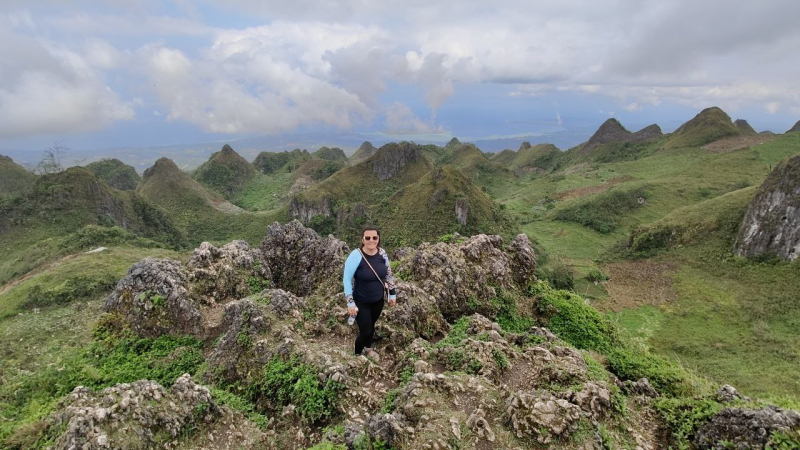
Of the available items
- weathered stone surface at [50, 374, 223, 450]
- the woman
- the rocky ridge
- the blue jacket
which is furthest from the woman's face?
weathered stone surface at [50, 374, 223, 450]

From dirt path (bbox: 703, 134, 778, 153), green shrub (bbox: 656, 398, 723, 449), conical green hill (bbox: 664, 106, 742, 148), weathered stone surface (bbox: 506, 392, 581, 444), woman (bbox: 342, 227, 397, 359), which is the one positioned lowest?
green shrub (bbox: 656, 398, 723, 449)

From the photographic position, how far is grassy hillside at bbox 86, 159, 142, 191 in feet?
360

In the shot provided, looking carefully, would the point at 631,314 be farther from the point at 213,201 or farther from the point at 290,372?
the point at 213,201

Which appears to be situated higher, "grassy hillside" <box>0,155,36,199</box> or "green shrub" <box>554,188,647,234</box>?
"grassy hillside" <box>0,155,36,199</box>

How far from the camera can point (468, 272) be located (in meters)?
13.4

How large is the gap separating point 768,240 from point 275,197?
359 ft

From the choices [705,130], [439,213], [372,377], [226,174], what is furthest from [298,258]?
[226,174]

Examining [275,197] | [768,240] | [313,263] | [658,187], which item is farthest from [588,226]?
[275,197]

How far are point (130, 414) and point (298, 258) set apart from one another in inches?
376

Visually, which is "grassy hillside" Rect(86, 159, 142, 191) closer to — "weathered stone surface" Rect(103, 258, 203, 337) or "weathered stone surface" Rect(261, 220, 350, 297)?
"weathered stone surface" Rect(261, 220, 350, 297)

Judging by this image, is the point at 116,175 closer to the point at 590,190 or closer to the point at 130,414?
the point at 590,190

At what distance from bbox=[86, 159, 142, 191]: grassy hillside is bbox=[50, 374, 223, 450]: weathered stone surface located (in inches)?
5082

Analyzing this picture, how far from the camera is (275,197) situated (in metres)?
113

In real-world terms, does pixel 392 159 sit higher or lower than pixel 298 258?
higher
